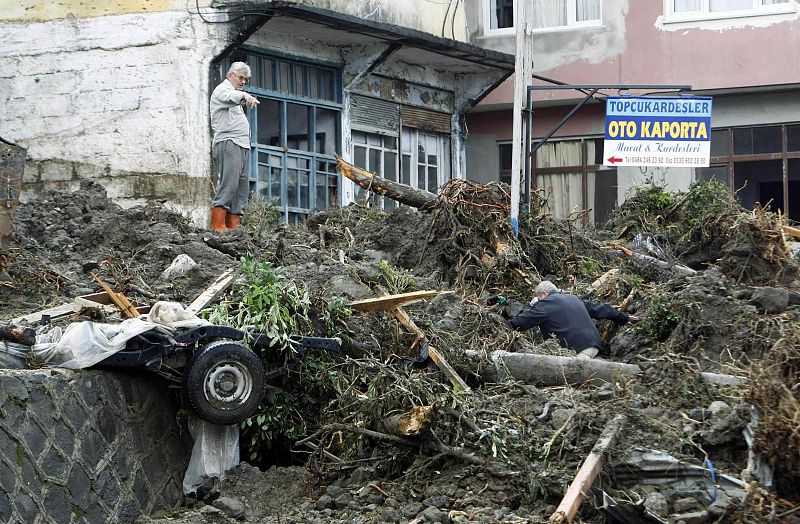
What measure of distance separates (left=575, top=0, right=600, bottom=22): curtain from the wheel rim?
1330cm

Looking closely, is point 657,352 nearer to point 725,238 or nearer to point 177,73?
point 725,238

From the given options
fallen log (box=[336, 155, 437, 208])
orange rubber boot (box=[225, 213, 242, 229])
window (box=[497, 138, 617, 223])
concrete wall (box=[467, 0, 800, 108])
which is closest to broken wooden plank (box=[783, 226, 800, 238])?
fallen log (box=[336, 155, 437, 208])

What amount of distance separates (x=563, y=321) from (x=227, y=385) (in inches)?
143

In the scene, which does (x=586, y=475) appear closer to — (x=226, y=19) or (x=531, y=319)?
(x=531, y=319)

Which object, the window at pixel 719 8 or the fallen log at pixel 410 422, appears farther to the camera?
the window at pixel 719 8

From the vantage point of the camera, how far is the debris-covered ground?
8.22 meters

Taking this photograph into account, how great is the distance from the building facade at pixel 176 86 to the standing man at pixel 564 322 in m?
5.62

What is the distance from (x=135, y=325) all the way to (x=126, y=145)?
7.35 meters

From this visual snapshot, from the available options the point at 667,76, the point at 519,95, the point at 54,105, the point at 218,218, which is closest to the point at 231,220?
the point at 218,218

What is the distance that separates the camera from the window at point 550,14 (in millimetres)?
20828

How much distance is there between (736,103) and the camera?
67.2 ft

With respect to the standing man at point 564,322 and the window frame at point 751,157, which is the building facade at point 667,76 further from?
the standing man at point 564,322

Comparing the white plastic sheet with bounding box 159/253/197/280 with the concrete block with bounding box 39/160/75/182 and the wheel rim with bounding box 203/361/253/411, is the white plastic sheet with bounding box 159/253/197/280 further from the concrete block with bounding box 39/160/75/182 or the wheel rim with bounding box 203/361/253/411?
the concrete block with bounding box 39/160/75/182

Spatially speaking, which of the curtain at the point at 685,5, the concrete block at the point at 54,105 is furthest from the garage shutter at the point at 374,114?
the curtain at the point at 685,5
